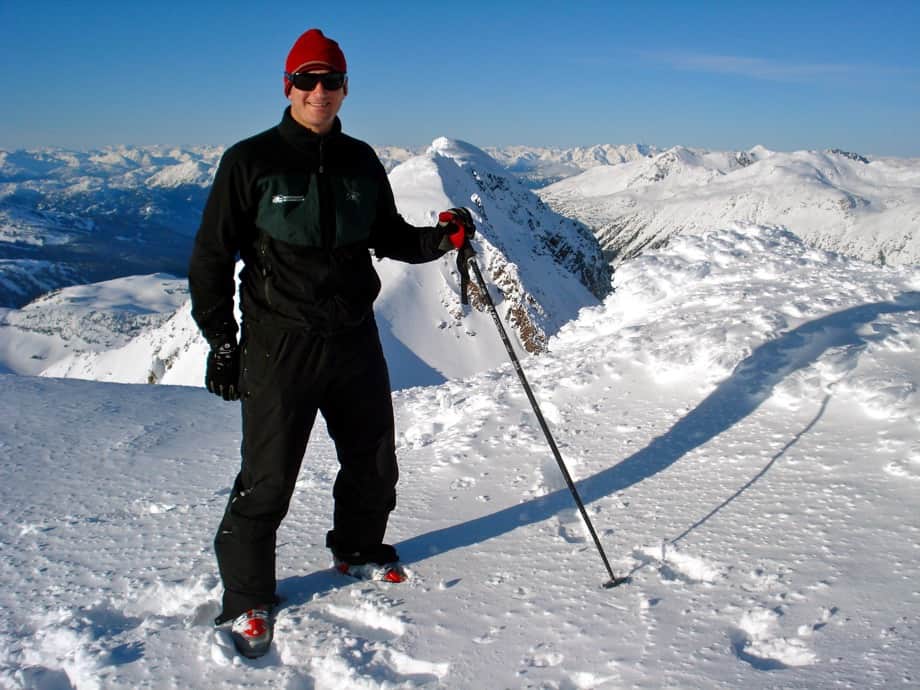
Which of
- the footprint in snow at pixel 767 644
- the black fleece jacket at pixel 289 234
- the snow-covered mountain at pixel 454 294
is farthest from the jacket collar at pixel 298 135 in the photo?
the snow-covered mountain at pixel 454 294

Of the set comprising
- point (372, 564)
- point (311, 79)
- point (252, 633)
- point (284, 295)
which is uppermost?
point (311, 79)

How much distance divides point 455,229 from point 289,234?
1147 millimetres

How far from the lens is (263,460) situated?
384 centimetres

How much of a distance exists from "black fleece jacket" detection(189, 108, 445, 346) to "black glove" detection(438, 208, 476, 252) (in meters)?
0.53

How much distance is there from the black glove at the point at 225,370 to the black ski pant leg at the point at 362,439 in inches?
21.3

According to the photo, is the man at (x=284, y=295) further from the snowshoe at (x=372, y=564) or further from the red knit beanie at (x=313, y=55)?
the snowshoe at (x=372, y=564)

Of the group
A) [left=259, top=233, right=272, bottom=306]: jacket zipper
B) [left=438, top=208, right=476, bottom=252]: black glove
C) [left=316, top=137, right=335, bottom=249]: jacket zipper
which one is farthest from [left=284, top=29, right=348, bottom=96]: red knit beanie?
[left=438, top=208, right=476, bottom=252]: black glove

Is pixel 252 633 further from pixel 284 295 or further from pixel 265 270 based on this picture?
pixel 265 270

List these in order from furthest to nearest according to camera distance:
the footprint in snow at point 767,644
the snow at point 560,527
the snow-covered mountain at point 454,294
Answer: the snow-covered mountain at point 454,294, the snow at point 560,527, the footprint in snow at point 767,644

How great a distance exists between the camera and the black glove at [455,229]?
4.30m

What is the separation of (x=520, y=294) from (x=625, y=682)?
8219 cm

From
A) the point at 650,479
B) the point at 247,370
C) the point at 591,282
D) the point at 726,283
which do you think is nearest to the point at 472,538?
the point at 650,479

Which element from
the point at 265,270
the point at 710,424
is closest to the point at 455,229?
the point at 265,270

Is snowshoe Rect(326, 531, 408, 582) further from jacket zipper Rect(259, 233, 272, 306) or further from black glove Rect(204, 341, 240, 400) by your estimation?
jacket zipper Rect(259, 233, 272, 306)
